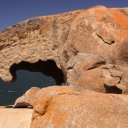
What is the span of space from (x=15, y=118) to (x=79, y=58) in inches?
186

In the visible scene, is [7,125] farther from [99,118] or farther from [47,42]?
[47,42]

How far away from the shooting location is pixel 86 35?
64.3 ft

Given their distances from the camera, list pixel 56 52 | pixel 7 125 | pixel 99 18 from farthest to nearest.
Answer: pixel 56 52
pixel 99 18
pixel 7 125

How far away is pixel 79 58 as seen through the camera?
1678 centimetres

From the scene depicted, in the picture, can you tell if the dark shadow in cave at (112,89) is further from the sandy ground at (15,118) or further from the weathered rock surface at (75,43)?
the sandy ground at (15,118)

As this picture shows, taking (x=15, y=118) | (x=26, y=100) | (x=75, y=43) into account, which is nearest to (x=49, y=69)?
(x=75, y=43)

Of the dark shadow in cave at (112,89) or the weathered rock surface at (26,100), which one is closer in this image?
the dark shadow in cave at (112,89)

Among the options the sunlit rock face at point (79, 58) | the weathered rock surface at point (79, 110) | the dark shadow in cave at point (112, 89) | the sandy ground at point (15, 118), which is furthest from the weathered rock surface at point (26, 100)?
the weathered rock surface at point (79, 110)

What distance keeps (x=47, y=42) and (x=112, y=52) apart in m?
5.72

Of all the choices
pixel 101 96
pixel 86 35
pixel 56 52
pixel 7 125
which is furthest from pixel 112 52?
pixel 101 96

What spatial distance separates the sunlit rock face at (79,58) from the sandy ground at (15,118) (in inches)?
107

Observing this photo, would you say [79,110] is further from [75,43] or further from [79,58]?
[75,43]

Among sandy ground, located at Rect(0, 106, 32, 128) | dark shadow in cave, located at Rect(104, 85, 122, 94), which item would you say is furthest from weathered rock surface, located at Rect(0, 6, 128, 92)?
sandy ground, located at Rect(0, 106, 32, 128)

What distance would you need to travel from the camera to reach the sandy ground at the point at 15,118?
Answer: 1322 centimetres
